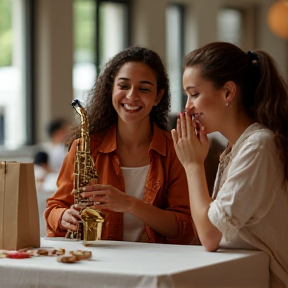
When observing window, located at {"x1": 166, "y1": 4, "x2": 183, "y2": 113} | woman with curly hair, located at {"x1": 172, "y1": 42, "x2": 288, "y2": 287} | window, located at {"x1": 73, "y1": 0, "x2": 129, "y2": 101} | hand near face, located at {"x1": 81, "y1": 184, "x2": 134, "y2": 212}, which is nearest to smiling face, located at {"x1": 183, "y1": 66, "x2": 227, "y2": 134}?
woman with curly hair, located at {"x1": 172, "y1": 42, "x2": 288, "y2": 287}

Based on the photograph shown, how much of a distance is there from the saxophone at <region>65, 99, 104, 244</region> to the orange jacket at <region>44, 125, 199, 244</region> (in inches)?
8.7

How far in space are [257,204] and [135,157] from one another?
0.73m

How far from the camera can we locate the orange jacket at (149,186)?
2789 mm

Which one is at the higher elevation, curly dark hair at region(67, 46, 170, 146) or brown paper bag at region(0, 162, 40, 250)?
curly dark hair at region(67, 46, 170, 146)

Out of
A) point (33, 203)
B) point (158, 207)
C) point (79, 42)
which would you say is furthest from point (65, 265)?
point (79, 42)

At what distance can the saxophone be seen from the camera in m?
2.53

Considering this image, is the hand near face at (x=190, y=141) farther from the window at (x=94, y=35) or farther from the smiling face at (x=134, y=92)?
the window at (x=94, y=35)

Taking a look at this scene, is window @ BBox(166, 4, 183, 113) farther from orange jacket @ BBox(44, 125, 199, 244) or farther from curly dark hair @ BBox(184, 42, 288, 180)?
curly dark hair @ BBox(184, 42, 288, 180)

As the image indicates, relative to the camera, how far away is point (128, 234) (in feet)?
9.25

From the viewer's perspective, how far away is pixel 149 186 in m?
2.84

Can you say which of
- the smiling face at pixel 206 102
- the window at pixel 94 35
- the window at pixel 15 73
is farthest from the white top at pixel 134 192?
the window at pixel 94 35

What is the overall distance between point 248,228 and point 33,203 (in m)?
0.66

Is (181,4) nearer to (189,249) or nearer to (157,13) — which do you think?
(157,13)

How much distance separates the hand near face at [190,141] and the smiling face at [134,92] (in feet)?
1.17
